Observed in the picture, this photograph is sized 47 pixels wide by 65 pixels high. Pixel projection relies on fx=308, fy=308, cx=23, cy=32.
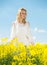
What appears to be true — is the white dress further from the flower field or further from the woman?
the flower field

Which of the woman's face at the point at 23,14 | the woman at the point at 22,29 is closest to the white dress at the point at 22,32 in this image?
the woman at the point at 22,29

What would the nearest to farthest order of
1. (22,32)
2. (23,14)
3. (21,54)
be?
(21,54)
(23,14)
(22,32)

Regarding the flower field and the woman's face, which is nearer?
the flower field

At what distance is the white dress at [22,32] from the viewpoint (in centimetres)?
658

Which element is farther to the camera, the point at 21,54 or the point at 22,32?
the point at 22,32

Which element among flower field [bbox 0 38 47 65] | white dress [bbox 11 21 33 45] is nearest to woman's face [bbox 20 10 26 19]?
white dress [bbox 11 21 33 45]

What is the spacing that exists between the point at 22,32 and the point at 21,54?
1248 millimetres

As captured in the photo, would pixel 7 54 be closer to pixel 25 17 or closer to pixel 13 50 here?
pixel 13 50

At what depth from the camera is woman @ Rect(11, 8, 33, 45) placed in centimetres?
657

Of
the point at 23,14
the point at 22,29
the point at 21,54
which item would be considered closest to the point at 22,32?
the point at 22,29

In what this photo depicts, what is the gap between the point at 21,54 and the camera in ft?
18.2

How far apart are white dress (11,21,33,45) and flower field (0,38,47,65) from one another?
465 mm

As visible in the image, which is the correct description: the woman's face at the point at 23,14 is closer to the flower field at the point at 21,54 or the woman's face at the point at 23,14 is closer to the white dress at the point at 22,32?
the white dress at the point at 22,32

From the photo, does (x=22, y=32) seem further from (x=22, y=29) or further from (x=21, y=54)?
(x=21, y=54)
